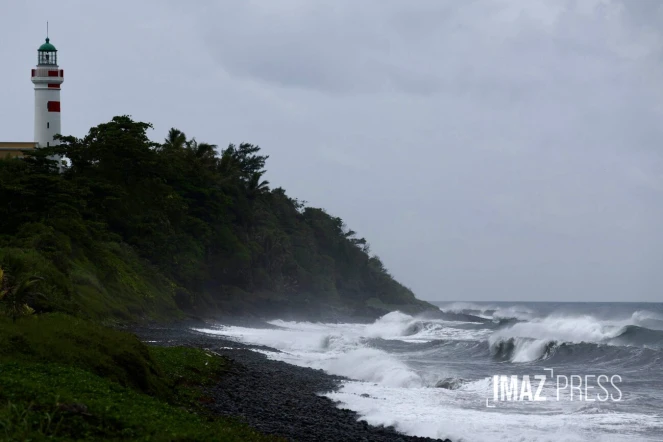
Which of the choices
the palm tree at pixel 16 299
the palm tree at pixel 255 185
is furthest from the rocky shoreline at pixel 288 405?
the palm tree at pixel 255 185

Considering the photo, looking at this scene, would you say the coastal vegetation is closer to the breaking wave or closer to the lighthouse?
the lighthouse

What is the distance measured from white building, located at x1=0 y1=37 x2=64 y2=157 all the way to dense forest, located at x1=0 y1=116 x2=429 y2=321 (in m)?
1.79

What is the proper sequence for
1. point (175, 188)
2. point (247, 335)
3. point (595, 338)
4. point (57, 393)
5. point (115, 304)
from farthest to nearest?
point (175, 188), point (595, 338), point (247, 335), point (115, 304), point (57, 393)

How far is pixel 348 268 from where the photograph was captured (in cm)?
9706

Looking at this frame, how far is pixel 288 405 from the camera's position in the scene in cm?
1709

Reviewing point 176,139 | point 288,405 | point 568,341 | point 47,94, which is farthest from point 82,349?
point 176,139

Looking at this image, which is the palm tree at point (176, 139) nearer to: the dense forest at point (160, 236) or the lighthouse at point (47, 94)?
the dense forest at point (160, 236)

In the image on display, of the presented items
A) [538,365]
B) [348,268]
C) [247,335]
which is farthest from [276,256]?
[538,365]

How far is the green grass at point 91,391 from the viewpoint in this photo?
9.82 metres

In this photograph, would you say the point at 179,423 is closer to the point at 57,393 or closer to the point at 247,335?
the point at 57,393

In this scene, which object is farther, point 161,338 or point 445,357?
point 445,357

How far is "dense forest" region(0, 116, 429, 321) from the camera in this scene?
32.5 metres

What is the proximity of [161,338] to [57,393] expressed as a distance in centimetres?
1829

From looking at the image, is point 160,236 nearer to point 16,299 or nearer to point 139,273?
point 139,273
